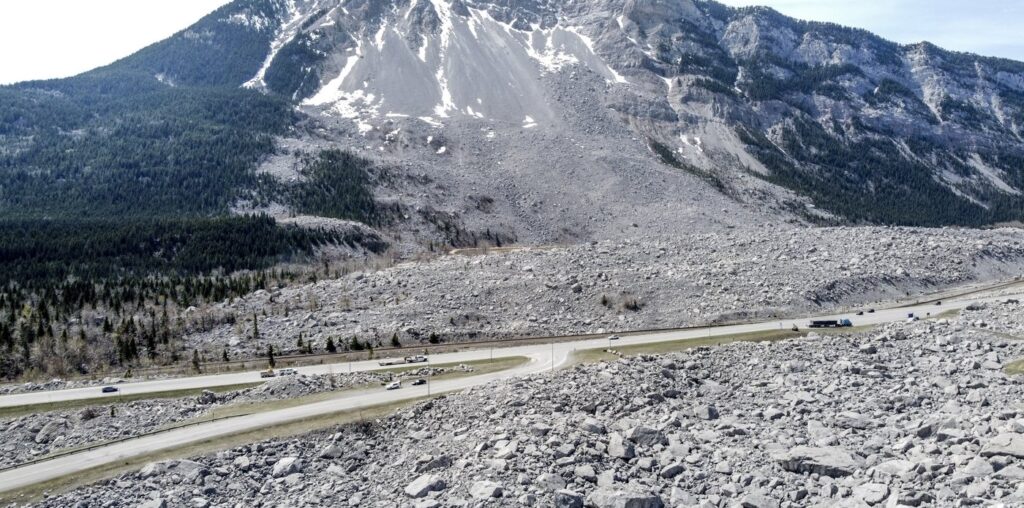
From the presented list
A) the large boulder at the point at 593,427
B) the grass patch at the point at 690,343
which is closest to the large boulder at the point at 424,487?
the large boulder at the point at 593,427

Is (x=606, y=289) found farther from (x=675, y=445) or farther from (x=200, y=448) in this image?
(x=200, y=448)

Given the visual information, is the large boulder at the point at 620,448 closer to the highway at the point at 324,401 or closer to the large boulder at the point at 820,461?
the large boulder at the point at 820,461

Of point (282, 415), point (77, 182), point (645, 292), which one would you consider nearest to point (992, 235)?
point (645, 292)

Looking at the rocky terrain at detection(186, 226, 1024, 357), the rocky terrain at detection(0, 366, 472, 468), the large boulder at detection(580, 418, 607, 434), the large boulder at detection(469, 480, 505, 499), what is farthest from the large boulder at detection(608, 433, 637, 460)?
the rocky terrain at detection(186, 226, 1024, 357)

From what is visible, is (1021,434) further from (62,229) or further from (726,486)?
(62,229)

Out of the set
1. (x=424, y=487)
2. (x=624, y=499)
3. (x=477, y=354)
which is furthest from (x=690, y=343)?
(x=424, y=487)

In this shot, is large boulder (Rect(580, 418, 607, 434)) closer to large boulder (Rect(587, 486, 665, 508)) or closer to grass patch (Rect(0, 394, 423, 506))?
large boulder (Rect(587, 486, 665, 508))
